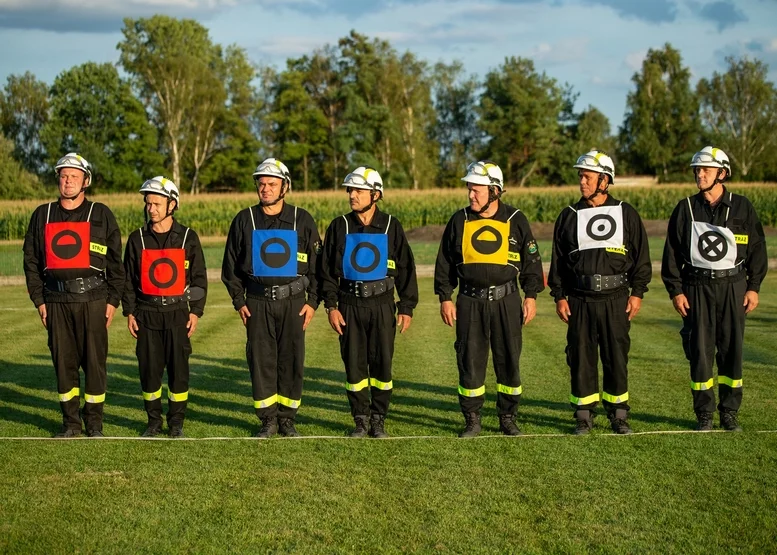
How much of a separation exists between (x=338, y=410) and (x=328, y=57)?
236 ft

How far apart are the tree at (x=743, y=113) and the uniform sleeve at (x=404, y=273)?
80.4 m

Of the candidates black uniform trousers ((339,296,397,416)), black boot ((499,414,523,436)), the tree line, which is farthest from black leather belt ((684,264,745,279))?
the tree line

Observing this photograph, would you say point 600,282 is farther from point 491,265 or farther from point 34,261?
point 34,261

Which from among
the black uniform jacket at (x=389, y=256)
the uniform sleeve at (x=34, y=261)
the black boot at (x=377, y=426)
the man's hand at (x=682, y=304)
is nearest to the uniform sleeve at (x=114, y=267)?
the uniform sleeve at (x=34, y=261)

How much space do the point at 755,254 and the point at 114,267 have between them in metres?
5.55

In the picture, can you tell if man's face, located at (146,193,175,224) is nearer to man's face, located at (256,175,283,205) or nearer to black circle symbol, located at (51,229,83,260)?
black circle symbol, located at (51,229,83,260)

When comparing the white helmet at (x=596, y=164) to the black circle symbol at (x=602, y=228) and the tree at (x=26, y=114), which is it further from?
the tree at (x=26, y=114)

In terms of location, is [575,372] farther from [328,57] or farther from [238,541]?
[328,57]

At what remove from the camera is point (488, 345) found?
843 cm

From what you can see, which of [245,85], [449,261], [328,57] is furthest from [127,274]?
[245,85]

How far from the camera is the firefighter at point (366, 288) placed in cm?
834

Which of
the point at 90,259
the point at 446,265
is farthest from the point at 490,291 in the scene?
the point at 90,259

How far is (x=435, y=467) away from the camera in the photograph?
7.24 m

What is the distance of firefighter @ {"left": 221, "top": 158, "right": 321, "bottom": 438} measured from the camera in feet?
27.2
